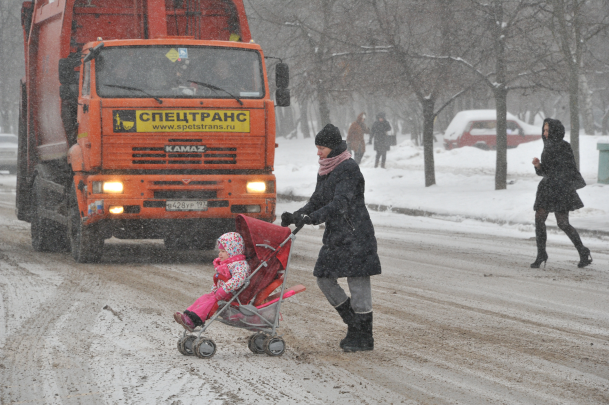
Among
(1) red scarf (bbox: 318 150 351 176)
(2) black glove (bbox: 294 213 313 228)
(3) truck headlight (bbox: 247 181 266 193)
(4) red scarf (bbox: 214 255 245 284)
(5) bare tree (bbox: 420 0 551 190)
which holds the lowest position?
(4) red scarf (bbox: 214 255 245 284)

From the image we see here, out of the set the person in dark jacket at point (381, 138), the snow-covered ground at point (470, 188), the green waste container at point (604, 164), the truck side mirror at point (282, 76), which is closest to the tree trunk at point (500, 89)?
the snow-covered ground at point (470, 188)

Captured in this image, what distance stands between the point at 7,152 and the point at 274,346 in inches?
1255

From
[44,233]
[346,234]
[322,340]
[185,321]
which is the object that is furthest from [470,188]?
[185,321]

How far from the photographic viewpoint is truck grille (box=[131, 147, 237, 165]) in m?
10.4

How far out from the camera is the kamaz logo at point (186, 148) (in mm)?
10477

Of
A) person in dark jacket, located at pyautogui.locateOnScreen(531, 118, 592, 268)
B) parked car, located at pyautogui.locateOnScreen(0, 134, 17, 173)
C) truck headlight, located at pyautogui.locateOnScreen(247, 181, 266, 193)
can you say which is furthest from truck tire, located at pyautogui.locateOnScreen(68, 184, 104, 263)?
parked car, located at pyautogui.locateOnScreen(0, 134, 17, 173)

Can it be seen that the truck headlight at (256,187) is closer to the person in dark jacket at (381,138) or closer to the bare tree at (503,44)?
the bare tree at (503,44)

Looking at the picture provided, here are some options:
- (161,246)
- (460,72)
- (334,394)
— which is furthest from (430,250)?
(460,72)

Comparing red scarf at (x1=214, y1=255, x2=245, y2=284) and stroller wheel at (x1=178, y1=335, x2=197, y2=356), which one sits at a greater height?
red scarf at (x1=214, y1=255, x2=245, y2=284)

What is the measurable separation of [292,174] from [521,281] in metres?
20.1

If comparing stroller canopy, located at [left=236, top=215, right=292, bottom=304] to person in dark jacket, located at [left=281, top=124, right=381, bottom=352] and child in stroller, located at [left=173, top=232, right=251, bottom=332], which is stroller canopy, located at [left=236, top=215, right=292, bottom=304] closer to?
child in stroller, located at [left=173, top=232, right=251, bottom=332]

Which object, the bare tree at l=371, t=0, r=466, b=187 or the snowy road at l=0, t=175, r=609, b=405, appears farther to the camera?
the bare tree at l=371, t=0, r=466, b=187

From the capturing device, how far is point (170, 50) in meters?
10.8

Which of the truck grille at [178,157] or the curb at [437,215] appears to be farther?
the curb at [437,215]
